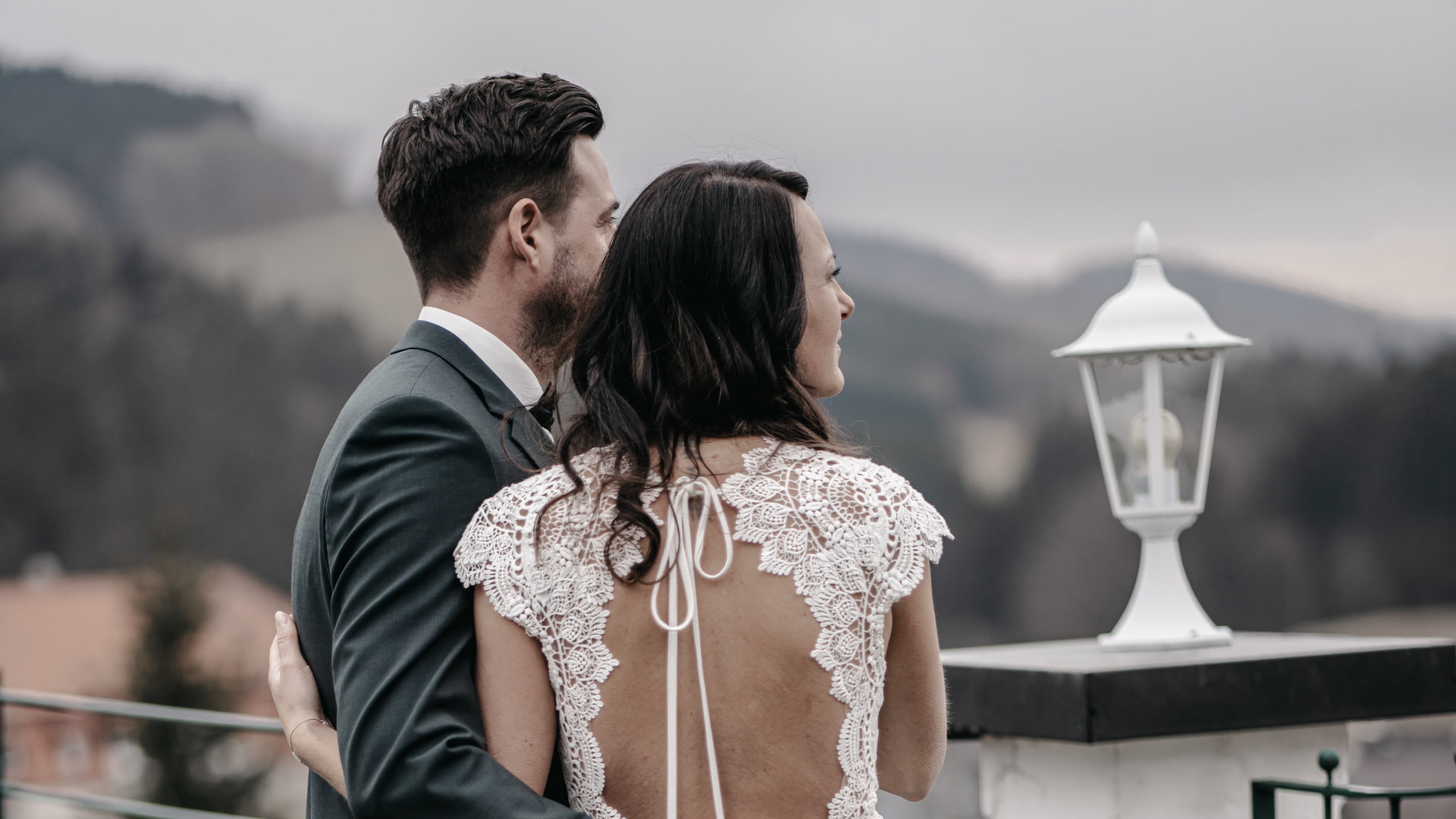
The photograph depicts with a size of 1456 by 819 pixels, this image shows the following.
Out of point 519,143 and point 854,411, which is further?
point 854,411

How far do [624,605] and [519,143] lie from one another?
22.1 inches

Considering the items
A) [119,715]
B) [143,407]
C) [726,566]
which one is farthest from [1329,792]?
[143,407]

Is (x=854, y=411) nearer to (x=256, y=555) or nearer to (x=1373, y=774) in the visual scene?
(x=1373, y=774)

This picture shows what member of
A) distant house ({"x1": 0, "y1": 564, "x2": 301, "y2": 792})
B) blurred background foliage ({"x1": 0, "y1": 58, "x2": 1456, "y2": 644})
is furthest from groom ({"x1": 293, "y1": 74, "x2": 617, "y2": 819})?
distant house ({"x1": 0, "y1": 564, "x2": 301, "y2": 792})

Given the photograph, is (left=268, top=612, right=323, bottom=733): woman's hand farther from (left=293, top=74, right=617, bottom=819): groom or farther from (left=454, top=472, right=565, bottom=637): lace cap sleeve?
(left=454, top=472, right=565, bottom=637): lace cap sleeve

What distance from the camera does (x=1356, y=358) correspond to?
1884 cm

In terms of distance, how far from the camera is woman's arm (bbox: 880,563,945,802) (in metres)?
1.14

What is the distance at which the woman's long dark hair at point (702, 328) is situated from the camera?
111 centimetres

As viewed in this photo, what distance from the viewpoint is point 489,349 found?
138cm

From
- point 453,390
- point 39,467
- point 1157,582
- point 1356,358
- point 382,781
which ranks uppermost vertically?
point 453,390

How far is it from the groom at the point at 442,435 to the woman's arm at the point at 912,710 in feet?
0.95

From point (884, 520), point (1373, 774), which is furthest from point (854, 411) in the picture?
point (884, 520)

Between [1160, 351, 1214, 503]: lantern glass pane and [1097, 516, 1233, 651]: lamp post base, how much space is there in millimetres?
96

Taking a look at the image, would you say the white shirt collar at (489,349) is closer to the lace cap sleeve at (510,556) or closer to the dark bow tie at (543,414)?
the dark bow tie at (543,414)
